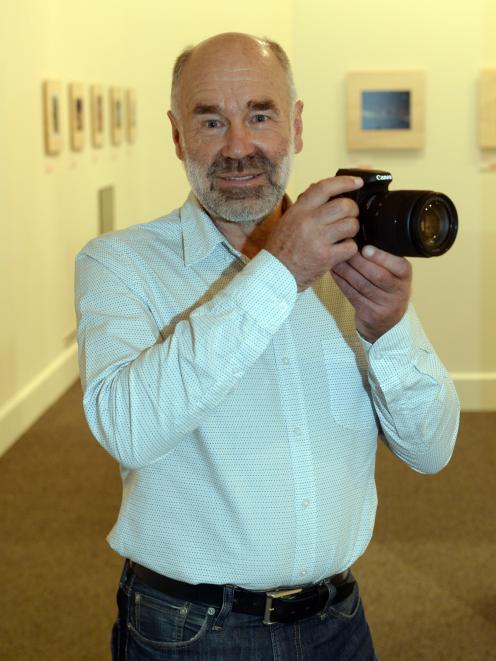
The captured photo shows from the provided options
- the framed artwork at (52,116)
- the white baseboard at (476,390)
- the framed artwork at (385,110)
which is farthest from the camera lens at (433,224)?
the framed artwork at (52,116)

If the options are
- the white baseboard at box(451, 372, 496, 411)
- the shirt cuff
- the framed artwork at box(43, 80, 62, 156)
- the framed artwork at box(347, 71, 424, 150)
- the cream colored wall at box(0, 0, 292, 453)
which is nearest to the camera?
the shirt cuff

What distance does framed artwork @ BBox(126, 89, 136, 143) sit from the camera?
28.9ft

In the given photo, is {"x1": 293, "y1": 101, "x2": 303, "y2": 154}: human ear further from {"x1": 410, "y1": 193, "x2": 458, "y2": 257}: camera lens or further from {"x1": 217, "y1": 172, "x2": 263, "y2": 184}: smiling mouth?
{"x1": 410, "y1": 193, "x2": 458, "y2": 257}: camera lens

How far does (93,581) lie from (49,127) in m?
3.32

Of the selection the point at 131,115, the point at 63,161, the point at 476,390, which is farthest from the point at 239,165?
the point at 131,115

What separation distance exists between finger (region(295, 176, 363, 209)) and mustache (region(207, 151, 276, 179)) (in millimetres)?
352

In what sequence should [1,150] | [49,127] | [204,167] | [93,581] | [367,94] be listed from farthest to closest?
[49,127]
[367,94]
[1,150]
[93,581]
[204,167]

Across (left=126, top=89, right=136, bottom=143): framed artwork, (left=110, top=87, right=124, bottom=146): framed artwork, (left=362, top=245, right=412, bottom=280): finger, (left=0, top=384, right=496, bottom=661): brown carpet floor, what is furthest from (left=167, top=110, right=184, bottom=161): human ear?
(left=126, top=89, right=136, bottom=143): framed artwork

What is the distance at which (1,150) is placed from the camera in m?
5.42

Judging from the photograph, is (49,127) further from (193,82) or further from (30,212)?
(193,82)

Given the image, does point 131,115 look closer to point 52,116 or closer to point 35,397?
point 52,116

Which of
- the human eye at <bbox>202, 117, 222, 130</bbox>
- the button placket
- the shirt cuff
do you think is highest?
the human eye at <bbox>202, 117, 222, 130</bbox>

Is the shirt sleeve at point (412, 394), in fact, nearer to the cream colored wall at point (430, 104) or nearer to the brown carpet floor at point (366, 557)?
the brown carpet floor at point (366, 557)

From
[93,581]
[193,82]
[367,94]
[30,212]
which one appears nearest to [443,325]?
[367,94]
